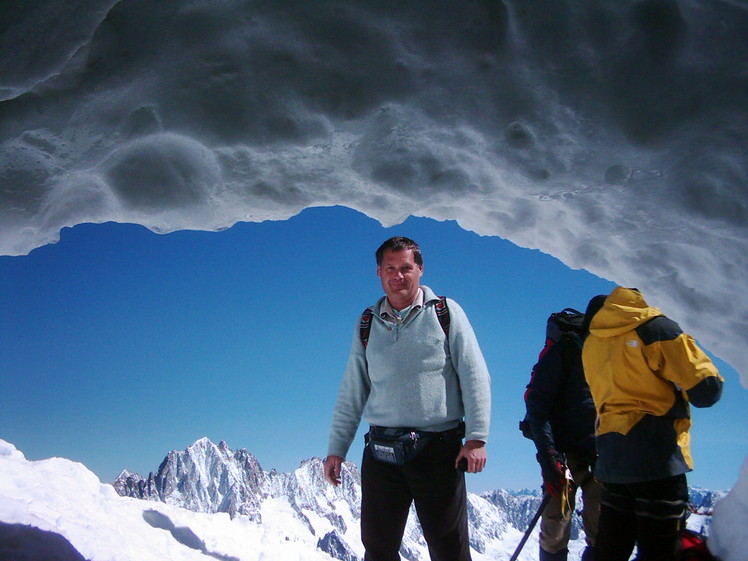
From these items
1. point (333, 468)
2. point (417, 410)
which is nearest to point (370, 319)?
point (417, 410)

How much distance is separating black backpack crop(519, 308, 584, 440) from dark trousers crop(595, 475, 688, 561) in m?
1.13

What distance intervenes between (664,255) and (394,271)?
1.87 meters

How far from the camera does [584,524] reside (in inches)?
131

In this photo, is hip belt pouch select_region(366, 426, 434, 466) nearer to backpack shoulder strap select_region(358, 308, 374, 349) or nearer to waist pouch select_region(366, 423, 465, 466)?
waist pouch select_region(366, 423, 465, 466)

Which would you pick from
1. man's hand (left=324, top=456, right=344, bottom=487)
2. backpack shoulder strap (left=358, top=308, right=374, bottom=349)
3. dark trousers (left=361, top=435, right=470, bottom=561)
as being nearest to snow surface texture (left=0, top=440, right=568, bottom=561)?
man's hand (left=324, top=456, right=344, bottom=487)

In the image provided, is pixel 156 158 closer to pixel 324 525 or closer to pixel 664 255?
pixel 664 255

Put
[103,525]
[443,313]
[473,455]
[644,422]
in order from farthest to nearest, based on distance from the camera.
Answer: [103,525], [443,313], [473,455], [644,422]

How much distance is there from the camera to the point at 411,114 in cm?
275

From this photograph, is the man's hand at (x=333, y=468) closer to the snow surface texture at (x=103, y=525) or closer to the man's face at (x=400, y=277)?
the man's face at (x=400, y=277)

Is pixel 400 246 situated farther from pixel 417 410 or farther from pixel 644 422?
pixel 644 422

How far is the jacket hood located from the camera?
7.80 feet

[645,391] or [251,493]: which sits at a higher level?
[645,391]

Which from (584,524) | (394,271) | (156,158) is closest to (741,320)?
(584,524)

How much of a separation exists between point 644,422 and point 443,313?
123 centimetres
